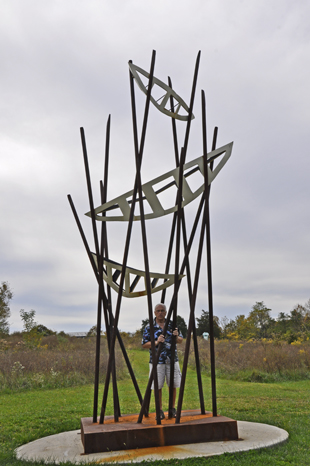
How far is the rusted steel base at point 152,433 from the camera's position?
3.84m

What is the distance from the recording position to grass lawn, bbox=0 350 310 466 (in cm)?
366

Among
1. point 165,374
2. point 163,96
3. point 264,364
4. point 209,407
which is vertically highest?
point 163,96

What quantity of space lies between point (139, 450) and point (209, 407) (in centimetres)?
315

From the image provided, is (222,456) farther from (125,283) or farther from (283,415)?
(283,415)

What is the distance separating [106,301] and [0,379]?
5758 millimetres

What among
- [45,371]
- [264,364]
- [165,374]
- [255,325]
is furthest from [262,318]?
[165,374]

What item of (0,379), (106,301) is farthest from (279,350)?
(106,301)

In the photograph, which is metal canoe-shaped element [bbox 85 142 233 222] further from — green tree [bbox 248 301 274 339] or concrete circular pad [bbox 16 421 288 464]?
green tree [bbox 248 301 274 339]

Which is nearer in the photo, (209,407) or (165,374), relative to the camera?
(165,374)

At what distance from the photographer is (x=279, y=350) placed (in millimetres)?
12266

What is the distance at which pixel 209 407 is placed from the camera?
666cm

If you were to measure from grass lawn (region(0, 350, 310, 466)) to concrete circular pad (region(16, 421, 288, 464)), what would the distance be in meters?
0.12

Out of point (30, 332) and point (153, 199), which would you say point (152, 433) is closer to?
point (153, 199)

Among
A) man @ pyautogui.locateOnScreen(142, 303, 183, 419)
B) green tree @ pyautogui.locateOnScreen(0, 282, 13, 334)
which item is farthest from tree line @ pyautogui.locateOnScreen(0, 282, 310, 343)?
man @ pyautogui.locateOnScreen(142, 303, 183, 419)
